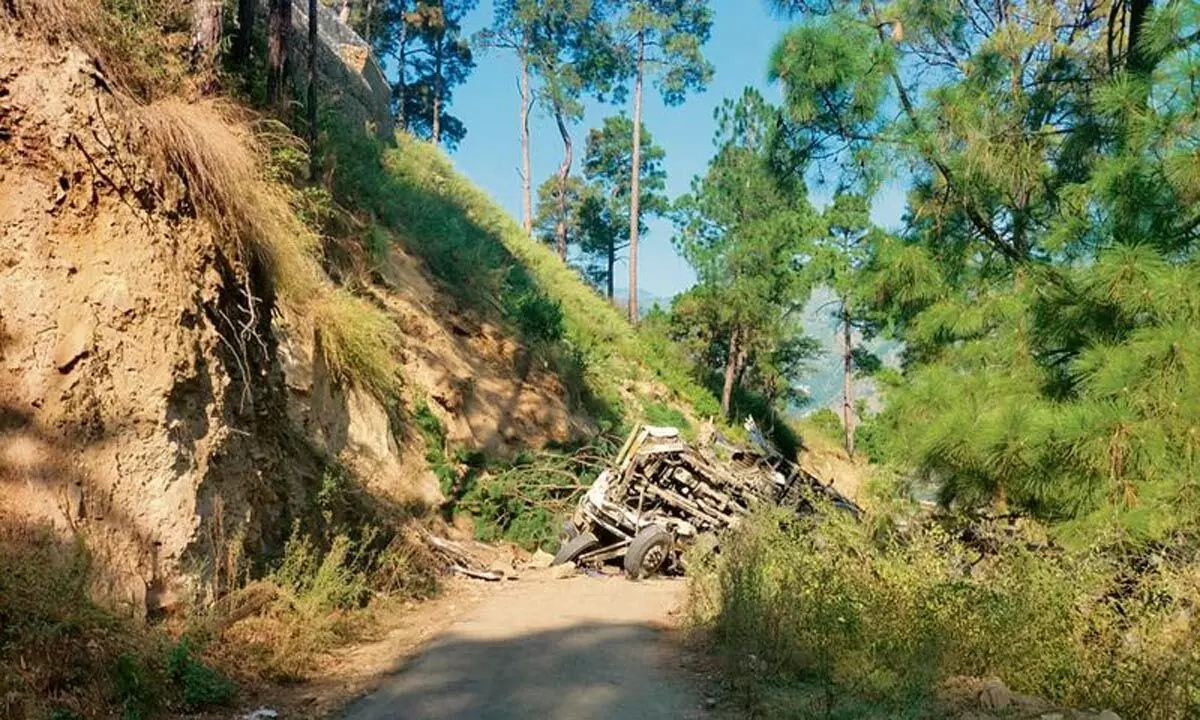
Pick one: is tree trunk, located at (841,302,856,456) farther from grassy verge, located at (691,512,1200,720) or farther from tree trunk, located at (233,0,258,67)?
grassy verge, located at (691,512,1200,720)

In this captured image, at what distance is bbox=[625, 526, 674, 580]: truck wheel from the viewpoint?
42.4 feet

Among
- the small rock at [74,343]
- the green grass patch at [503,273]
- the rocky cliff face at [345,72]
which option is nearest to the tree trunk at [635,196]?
the green grass patch at [503,273]

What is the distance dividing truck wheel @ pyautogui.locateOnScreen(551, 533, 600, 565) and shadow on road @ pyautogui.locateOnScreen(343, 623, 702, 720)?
5.38m

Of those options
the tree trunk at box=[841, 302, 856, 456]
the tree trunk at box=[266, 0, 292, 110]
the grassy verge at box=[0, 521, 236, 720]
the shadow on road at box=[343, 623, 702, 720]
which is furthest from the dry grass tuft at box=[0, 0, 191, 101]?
the tree trunk at box=[841, 302, 856, 456]

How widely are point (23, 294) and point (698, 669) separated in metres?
5.82

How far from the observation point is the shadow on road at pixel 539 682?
5.82 metres

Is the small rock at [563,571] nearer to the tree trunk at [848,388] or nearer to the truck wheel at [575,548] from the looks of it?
the truck wheel at [575,548]

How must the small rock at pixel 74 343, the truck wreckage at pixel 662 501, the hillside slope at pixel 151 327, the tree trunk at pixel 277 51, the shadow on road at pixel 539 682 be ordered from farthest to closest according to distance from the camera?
1. the tree trunk at pixel 277 51
2. the truck wreckage at pixel 662 501
3. the small rock at pixel 74 343
4. the hillside slope at pixel 151 327
5. the shadow on road at pixel 539 682

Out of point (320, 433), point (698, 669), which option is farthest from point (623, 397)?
point (698, 669)

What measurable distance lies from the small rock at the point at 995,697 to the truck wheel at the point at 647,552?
25.0 ft

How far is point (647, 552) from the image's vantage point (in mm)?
13000

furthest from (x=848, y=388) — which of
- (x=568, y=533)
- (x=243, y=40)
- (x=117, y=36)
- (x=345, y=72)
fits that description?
(x=117, y=36)

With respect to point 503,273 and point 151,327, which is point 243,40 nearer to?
point 151,327

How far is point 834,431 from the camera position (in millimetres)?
42719
